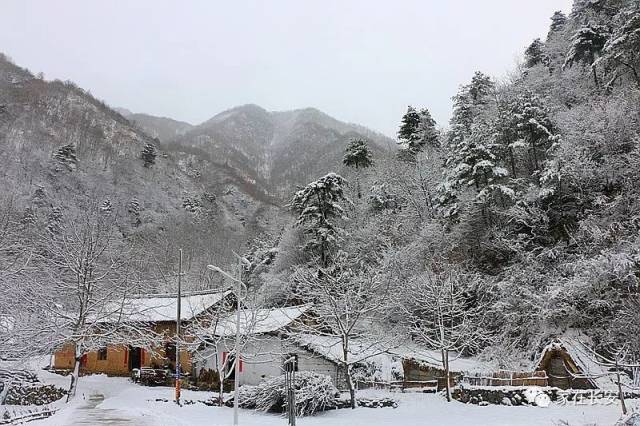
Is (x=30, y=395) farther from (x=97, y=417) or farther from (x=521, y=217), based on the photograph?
(x=521, y=217)

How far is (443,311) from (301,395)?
513 inches

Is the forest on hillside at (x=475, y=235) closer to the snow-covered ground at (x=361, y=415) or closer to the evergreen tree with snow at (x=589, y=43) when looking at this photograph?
the evergreen tree with snow at (x=589, y=43)

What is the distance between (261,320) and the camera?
1242 inches

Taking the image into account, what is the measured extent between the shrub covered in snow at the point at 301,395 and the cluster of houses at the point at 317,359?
1.73 meters

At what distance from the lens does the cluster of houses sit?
23891 millimetres

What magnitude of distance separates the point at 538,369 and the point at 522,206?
12529mm

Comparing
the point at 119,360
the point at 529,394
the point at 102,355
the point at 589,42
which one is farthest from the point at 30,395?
the point at 589,42

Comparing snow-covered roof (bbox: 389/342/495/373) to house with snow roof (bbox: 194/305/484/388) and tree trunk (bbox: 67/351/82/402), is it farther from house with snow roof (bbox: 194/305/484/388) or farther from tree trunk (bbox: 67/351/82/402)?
tree trunk (bbox: 67/351/82/402)

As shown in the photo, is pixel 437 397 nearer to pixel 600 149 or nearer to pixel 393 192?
pixel 600 149

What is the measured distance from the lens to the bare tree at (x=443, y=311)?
28739mm

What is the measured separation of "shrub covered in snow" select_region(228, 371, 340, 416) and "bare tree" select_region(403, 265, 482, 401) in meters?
6.86

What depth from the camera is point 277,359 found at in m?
31.8

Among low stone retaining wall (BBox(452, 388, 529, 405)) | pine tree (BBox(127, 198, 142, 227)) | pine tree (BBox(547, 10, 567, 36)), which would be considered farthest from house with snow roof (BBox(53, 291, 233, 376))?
pine tree (BBox(547, 10, 567, 36))

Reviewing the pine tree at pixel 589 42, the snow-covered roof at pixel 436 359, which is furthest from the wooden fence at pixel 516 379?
the pine tree at pixel 589 42
